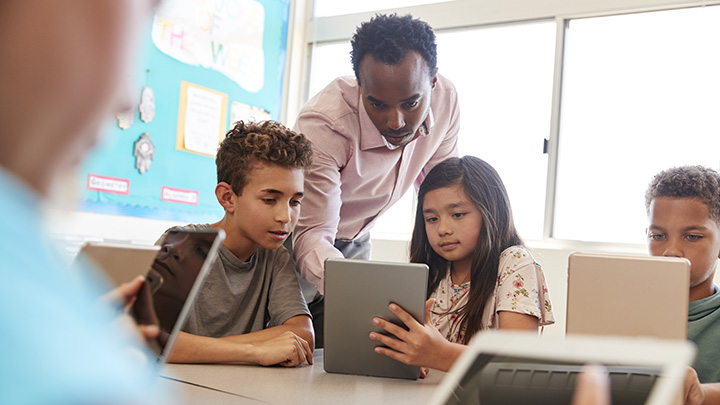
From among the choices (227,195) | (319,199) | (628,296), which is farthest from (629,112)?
(628,296)

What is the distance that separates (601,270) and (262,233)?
912 mm

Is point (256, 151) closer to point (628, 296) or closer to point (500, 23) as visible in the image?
point (628, 296)

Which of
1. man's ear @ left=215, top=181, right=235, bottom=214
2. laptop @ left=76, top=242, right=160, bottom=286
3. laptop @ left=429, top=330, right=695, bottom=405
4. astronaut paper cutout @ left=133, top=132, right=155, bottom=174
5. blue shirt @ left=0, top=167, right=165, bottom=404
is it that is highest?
astronaut paper cutout @ left=133, top=132, right=155, bottom=174

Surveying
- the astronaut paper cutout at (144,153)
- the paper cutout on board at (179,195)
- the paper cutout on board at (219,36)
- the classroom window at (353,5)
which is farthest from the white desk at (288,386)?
the classroom window at (353,5)

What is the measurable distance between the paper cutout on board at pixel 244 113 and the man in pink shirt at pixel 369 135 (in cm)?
170

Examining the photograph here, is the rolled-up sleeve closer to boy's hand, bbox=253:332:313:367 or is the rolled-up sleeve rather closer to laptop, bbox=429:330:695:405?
boy's hand, bbox=253:332:313:367

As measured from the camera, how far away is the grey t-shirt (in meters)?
1.54

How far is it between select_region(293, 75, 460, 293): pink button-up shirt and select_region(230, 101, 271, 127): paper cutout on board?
5.55 ft

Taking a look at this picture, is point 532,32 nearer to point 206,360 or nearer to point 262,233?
point 262,233

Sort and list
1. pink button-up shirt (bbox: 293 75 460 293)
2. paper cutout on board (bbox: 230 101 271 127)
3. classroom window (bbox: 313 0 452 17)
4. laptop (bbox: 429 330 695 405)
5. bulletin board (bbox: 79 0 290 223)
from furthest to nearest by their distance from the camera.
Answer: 1. classroom window (bbox: 313 0 452 17)
2. paper cutout on board (bbox: 230 101 271 127)
3. bulletin board (bbox: 79 0 290 223)
4. pink button-up shirt (bbox: 293 75 460 293)
5. laptop (bbox: 429 330 695 405)

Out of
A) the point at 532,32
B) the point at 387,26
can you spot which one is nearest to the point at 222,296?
→ the point at 387,26

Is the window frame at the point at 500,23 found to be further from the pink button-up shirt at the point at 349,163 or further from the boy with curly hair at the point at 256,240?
the boy with curly hair at the point at 256,240

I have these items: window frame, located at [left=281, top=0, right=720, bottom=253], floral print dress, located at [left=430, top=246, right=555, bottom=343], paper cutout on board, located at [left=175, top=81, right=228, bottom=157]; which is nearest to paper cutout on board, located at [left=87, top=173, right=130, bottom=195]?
paper cutout on board, located at [left=175, top=81, right=228, bottom=157]

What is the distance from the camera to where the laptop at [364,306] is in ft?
3.82
